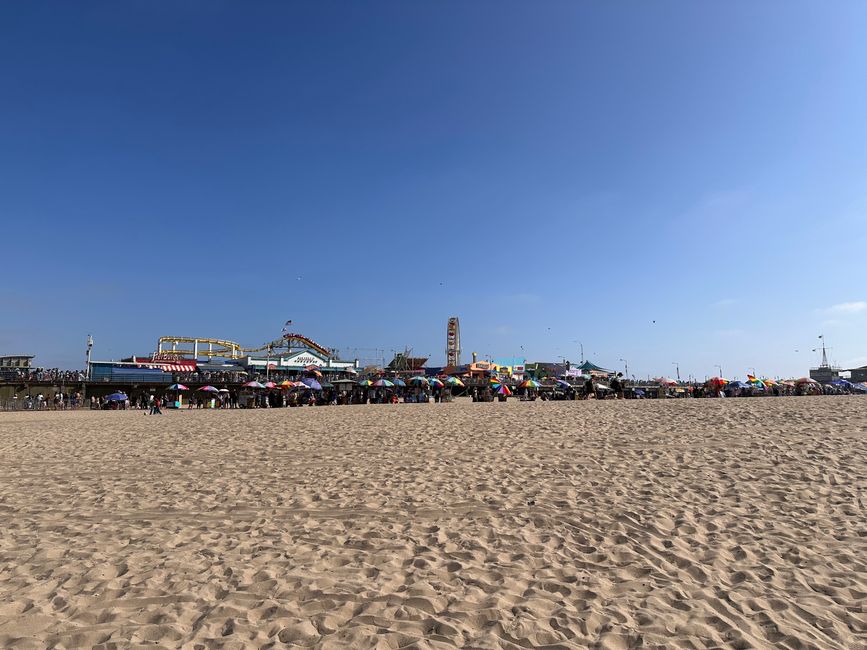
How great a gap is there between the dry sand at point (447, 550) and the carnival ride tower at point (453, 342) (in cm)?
7820

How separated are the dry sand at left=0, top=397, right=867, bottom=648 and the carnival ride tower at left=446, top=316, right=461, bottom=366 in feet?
257

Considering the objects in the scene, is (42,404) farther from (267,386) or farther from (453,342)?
(453,342)

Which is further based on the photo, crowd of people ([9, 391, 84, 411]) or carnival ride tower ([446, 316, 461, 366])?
carnival ride tower ([446, 316, 461, 366])

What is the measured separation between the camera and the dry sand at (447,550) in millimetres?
3406

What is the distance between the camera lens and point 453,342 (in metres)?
88.9

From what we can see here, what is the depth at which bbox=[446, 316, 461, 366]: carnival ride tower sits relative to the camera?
87.9 m

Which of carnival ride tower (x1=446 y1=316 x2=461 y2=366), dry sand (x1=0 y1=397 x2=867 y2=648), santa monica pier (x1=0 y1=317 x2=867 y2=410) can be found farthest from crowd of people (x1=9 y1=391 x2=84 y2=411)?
carnival ride tower (x1=446 y1=316 x2=461 y2=366)

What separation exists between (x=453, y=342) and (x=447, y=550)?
84179 mm

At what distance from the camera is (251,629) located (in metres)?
3.42

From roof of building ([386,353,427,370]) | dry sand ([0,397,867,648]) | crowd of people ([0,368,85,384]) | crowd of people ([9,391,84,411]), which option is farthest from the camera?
roof of building ([386,353,427,370])

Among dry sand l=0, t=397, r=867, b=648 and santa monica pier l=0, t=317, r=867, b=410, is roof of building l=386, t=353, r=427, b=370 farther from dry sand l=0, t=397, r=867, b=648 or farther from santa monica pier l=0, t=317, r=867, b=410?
dry sand l=0, t=397, r=867, b=648

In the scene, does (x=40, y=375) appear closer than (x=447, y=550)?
No

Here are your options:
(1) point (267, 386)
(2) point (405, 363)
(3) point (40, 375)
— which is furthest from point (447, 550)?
(2) point (405, 363)

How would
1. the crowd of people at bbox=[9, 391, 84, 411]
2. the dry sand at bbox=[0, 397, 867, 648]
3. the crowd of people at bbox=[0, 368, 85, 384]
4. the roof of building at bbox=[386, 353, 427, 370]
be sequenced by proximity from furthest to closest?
the roof of building at bbox=[386, 353, 427, 370]
the crowd of people at bbox=[0, 368, 85, 384]
the crowd of people at bbox=[9, 391, 84, 411]
the dry sand at bbox=[0, 397, 867, 648]
